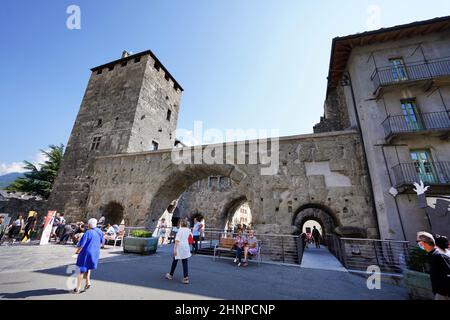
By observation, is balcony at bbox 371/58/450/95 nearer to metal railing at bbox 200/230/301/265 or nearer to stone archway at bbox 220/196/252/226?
metal railing at bbox 200/230/301/265

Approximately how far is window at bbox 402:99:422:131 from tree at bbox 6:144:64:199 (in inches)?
1223

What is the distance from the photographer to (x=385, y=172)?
8156 mm

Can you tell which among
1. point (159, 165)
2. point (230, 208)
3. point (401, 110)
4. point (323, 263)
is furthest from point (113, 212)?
point (401, 110)

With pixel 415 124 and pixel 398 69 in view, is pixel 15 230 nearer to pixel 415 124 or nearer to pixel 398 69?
pixel 415 124

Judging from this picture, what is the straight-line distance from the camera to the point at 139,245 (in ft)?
25.7

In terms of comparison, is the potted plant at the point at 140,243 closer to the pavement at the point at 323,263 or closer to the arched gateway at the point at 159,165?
the arched gateway at the point at 159,165

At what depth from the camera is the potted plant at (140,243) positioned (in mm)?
7812

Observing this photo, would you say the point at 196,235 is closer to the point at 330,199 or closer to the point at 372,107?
the point at 330,199

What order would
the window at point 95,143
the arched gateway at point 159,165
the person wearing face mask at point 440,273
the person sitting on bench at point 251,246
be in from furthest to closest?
the window at point 95,143, the arched gateway at point 159,165, the person sitting on bench at point 251,246, the person wearing face mask at point 440,273

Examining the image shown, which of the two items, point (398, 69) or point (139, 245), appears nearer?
point (139, 245)

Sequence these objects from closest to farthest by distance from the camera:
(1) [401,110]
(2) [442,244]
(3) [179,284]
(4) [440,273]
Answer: (4) [440,273] → (2) [442,244] → (3) [179,284] → (1) [401,110]

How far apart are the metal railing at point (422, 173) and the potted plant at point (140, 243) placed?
10330 mm

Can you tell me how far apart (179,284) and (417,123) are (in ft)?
38.5

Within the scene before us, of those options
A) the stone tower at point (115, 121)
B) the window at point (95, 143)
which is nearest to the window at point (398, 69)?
the stone tower at point (115, 121)
